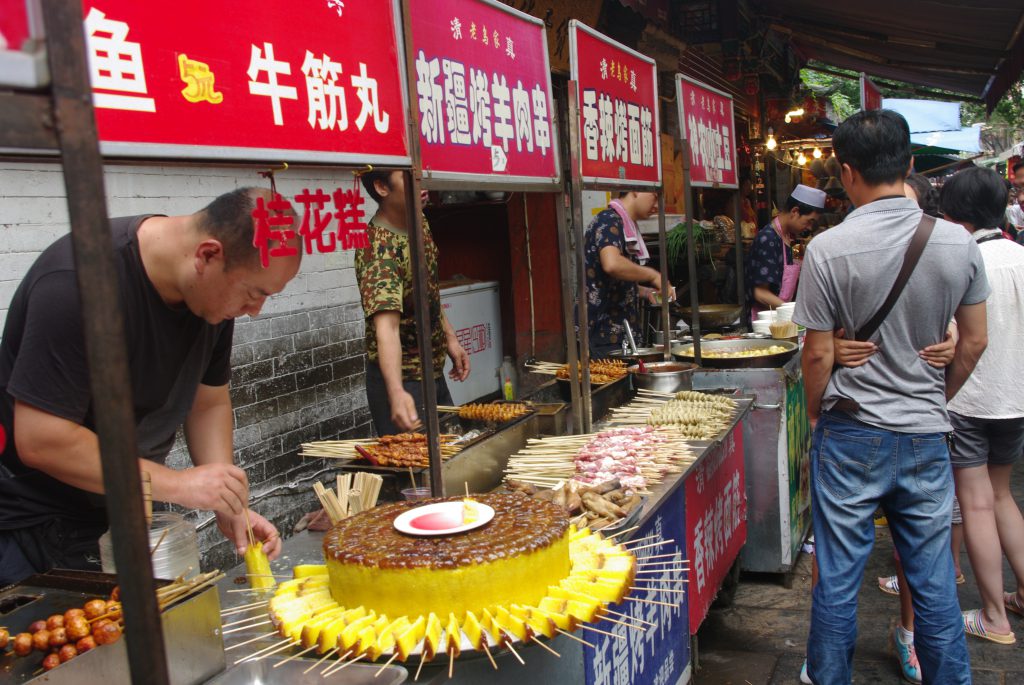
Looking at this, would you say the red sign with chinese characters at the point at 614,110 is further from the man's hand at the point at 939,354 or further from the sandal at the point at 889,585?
the sandal at the point at 889,585

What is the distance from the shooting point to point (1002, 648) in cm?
449

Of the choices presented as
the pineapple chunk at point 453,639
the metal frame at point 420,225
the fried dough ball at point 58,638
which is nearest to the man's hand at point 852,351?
the metal frame at point 420,225

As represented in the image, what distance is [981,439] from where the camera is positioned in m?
4.48

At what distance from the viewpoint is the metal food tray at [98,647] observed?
172cm

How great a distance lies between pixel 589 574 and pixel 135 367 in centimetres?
143

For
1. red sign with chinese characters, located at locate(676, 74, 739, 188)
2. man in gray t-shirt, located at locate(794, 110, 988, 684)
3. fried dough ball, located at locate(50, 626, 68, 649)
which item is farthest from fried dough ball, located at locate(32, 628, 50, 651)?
red sign with chinese characters, located at locate(676, 74, 739, 188)

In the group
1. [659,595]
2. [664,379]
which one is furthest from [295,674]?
[664,379]

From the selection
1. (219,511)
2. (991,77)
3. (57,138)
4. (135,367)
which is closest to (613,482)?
(219,511)

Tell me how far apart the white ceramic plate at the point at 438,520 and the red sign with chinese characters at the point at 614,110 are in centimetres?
236

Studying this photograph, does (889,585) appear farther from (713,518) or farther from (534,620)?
(534,620)

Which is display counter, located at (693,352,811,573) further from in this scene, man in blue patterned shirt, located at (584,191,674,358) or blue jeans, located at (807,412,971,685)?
blue jeans, located at (807,412,971,685)

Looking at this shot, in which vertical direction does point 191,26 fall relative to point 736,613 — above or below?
above

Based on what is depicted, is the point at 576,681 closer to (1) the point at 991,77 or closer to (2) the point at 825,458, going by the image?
(2) the point at 825,458

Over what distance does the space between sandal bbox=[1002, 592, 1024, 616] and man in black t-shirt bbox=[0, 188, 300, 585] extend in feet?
14.2
